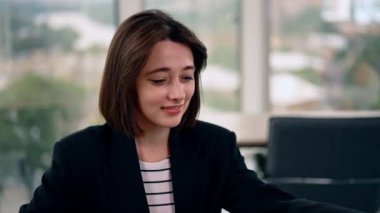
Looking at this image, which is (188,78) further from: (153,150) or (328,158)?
(328,158)

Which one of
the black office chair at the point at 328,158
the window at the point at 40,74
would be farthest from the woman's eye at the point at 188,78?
the window at the point at 40,74

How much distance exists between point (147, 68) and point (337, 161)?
4.04 ft

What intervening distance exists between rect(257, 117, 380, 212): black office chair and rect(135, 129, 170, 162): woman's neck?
101 centimetres

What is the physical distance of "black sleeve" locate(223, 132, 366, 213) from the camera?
3.92ft

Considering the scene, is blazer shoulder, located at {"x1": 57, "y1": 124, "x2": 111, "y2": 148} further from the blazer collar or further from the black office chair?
the black office chair

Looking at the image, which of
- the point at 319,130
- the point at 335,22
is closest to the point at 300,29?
the point at 335,22

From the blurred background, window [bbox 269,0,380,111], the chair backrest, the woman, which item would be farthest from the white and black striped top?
window [bbox 269,0,380,111]

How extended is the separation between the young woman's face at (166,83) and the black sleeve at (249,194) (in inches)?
6.5

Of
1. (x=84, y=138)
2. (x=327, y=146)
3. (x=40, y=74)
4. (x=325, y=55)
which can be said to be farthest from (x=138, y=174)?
(x=325, y=55)

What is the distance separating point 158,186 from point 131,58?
274 millimetres

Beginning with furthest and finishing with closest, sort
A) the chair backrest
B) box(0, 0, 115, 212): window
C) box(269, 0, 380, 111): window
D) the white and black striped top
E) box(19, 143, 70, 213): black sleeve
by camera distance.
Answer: box(269, 0, 380, 111): window
box(0, 0, 115, 212): window
the chair backrest
the white and black striped top
box(19, 143, 70, 213): black sleeve

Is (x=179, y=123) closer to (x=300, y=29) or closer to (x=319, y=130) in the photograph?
(x=319, y=130)

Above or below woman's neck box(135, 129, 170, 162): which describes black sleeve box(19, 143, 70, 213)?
below

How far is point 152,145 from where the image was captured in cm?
128
